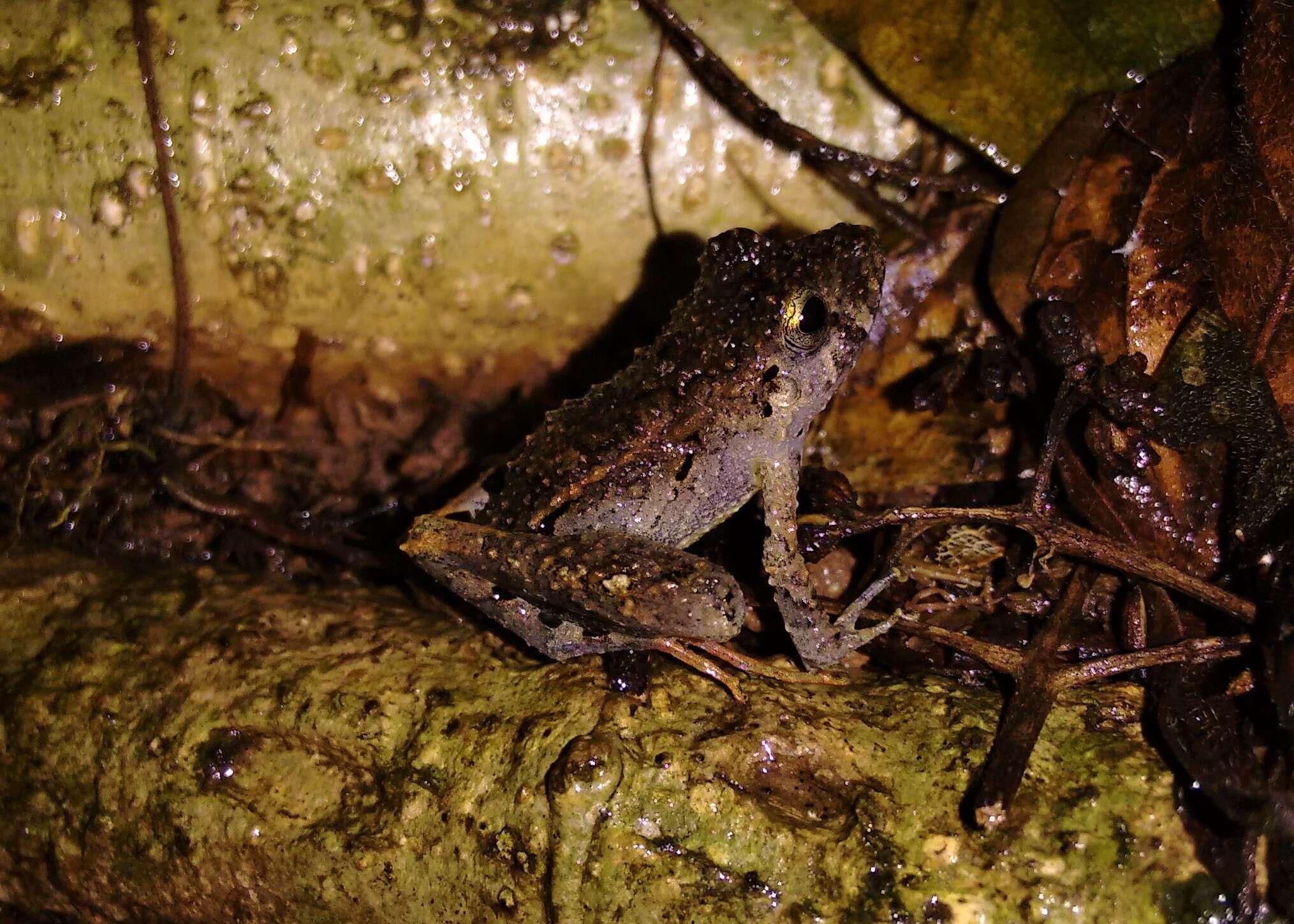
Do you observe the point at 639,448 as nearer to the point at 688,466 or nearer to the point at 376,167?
the point at 688,466

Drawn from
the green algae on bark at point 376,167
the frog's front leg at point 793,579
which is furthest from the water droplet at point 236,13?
the frog's front leg at point 793,579

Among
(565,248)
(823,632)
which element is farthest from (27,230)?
(823,632)

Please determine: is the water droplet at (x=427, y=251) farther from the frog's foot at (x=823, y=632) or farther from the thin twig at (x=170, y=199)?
the frog's foot at (x=823, y=632)

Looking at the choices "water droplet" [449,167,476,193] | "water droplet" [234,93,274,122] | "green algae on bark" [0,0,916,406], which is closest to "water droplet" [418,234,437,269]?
"green algae on bark" [0,0,916,406]

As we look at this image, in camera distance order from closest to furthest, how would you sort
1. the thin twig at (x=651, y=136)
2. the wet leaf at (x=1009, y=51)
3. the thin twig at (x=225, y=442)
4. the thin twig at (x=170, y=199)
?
the wet leaf at (x=1009, y=51)
the thin twig at (x=170, y=199)
the thin twig at (x=651, y=136)
the thin twig at (x=225, y=442)

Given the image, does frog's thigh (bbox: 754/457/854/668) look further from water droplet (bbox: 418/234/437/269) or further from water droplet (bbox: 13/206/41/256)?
water droplet (bbox: 13/206/41/256)
